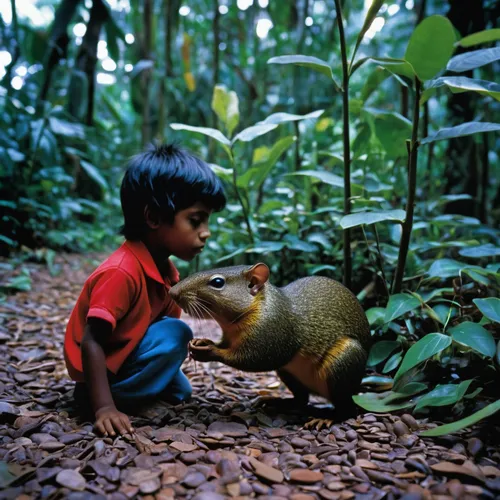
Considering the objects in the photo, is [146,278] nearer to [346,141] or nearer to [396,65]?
[346,141]

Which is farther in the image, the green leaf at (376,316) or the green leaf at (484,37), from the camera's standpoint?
the green leaf at (376,316)

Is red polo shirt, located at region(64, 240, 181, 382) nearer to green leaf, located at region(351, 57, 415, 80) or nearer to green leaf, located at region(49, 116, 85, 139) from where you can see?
green leaf, located at region(351, 57, 415, 80)

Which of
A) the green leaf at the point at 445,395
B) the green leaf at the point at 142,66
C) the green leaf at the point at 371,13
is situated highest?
the green leaf at the point at 142,66

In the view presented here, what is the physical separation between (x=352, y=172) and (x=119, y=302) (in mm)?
2305

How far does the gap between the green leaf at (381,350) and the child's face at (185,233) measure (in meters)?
1.03

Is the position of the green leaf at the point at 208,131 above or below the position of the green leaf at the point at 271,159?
above

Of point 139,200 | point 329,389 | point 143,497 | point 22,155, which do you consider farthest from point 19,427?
point 22,155

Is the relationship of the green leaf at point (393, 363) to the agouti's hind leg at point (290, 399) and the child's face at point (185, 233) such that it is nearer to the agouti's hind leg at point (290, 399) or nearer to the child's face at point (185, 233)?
the agouti's hind leg at point (290, 399)

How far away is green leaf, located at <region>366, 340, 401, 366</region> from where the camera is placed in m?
2.28

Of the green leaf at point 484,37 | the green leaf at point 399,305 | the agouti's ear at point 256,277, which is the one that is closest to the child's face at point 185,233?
the agouti's ear at point 256,277

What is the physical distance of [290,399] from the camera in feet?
7.14

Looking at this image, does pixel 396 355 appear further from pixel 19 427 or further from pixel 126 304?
pixel 19 427

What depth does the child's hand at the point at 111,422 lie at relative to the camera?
1.64 meters

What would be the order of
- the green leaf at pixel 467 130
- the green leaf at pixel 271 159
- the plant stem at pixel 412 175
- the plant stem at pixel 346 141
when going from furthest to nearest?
the green leaf at pixel 271 159 < the plant stem at pixel 346 141 < the plant stem at pixel 412 175 < the green leaf at pixel 467 130
